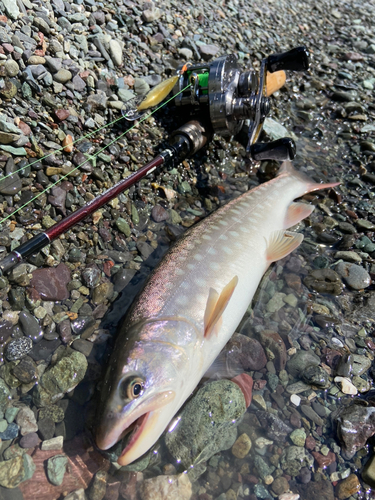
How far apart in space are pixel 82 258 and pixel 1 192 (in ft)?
3.02

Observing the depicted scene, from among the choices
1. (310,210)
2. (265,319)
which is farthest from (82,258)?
(310,210)

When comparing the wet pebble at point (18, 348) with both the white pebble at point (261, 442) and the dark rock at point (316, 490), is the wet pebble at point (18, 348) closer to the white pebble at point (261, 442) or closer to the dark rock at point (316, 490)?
the white pebble at point (261, 442)

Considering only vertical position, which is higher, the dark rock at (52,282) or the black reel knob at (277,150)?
the black reel knob at (277,150)

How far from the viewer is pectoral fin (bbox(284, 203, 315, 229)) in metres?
4.14

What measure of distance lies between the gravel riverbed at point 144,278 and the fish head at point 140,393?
340 millimetres

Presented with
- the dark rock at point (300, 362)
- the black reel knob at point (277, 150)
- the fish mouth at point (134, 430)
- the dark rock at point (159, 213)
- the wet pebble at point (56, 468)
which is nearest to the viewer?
the fish mouth at point (134, 430)

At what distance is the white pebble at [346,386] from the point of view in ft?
9.98

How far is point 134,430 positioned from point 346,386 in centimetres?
181

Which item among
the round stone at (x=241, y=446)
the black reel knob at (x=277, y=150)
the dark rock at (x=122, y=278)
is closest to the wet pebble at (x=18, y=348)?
the dark rock at (x=122, y=278)

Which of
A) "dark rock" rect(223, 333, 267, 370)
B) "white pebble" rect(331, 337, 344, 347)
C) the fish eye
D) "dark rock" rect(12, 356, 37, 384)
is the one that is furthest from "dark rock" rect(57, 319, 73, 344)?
"white pebble" rect(331, 337, 344, 347)

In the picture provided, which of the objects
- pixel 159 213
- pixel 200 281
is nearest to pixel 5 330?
pixel 200 281

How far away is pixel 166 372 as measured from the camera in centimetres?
247

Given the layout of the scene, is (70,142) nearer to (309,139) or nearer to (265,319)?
(265,319)

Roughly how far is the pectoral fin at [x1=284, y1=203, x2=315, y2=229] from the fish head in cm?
219
